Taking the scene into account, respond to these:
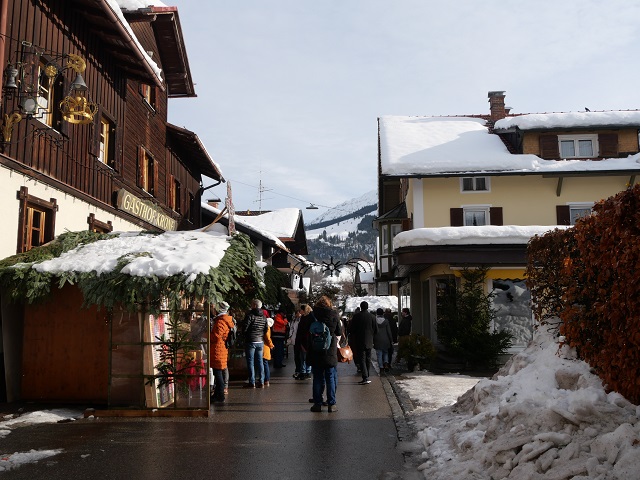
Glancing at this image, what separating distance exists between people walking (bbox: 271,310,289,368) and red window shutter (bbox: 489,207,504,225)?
27.8ft

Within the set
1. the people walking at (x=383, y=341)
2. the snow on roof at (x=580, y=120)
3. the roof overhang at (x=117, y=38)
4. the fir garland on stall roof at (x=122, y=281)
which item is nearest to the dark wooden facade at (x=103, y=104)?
the roof overhang at (x=117, y=38)

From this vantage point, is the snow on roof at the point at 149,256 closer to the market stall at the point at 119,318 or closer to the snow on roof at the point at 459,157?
the market stall at the point at 119,318

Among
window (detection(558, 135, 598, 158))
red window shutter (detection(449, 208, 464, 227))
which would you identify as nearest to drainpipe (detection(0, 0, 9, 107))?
red window shutter (detection(449, 208, 464, 227))

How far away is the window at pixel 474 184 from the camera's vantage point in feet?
69.6

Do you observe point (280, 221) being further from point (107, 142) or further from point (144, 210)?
point (107, 142)

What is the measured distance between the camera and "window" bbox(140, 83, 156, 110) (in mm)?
17578

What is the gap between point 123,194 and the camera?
15.1 meters

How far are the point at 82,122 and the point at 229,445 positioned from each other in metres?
7.08

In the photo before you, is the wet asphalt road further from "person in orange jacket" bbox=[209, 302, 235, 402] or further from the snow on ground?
"person in orange jacket" bbox=[209, 302, 235, 402]

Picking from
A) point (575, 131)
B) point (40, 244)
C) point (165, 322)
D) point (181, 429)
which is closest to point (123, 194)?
point (40, 244)

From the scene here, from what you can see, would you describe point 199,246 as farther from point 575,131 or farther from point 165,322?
point 575,131

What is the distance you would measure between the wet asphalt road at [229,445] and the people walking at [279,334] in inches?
228

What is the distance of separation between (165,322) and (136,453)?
3.20 meters

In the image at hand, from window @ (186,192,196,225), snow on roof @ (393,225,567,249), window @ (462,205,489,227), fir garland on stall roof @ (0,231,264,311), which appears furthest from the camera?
window @ (186,192,196,225)
